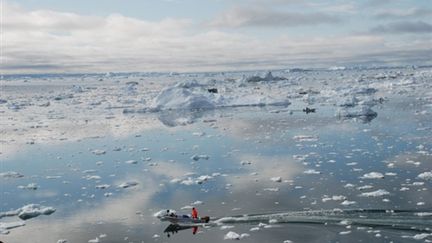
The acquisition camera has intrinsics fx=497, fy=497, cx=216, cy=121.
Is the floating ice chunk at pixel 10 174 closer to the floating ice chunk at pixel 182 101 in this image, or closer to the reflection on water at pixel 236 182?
the reflection on water at pixel 236 182

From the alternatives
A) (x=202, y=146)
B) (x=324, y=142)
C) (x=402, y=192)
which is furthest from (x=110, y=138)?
(x=402, y=192)

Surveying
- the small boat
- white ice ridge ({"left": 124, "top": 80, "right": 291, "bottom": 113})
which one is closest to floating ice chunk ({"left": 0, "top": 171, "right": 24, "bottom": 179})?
the small boat

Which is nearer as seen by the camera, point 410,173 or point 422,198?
point 422,198

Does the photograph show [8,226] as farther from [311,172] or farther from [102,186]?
[311,172]

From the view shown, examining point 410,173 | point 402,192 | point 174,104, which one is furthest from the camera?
point 174,104

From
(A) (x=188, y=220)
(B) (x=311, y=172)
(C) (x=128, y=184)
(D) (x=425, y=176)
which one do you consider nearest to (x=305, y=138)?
(B) (x=311, y=172)

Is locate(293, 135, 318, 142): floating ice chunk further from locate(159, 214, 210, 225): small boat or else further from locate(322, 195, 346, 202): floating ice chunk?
locate(159, 214, 210, 225): small boat

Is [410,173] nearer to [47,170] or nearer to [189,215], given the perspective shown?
[189,215]
